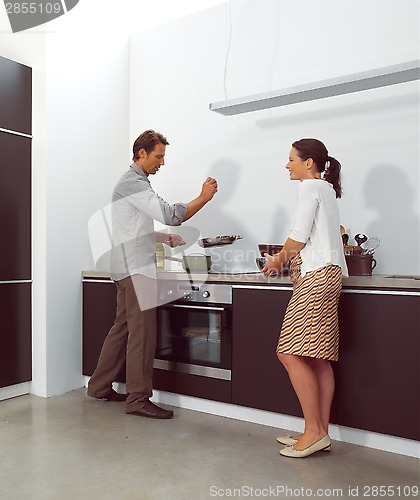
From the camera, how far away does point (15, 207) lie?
3.33 m

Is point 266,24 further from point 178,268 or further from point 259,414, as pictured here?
point 259,414

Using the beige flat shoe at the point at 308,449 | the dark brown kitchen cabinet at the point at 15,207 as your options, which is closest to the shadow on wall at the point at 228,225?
the dark brown kitchen cabinet at the point at 15,207

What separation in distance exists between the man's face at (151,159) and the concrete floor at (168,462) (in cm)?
141

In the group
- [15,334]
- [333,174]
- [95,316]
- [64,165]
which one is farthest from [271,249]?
[15,334]

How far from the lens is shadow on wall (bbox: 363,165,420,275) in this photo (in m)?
2.91

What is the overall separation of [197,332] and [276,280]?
635mm

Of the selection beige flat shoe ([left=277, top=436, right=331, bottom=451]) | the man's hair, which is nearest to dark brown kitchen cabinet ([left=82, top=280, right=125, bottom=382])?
the man's hair

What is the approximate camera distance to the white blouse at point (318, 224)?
2.38 metres

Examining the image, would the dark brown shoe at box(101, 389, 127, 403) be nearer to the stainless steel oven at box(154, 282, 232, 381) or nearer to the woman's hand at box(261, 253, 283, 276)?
the stainless steel oven at box(154, 282, 232, 381)

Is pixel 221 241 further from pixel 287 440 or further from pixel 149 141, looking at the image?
pixel 287 440

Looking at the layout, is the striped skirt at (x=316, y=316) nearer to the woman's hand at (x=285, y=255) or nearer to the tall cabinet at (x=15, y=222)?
the woman's hand at (x=285, y=255)

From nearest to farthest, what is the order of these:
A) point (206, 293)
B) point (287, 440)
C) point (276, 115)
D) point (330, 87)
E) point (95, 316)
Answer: point (287, 440) < point (330, 87) < point (206, 293) < point (276, 115) < point (95, 316)

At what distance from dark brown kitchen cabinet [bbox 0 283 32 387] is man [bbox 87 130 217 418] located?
0.70 m

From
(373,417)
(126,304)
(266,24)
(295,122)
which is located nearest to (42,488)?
(126,304)
